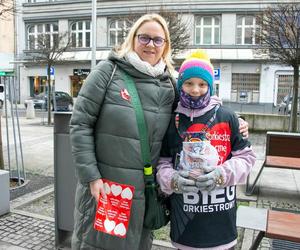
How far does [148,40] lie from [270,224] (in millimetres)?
1695

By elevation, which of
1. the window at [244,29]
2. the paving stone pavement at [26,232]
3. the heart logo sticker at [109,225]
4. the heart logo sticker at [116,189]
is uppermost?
the window at [244,29]

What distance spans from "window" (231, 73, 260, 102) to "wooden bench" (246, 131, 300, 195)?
25185mm

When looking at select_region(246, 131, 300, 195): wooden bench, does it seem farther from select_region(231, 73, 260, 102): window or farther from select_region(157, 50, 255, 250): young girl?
select_region(231, 73, 260, 102): window

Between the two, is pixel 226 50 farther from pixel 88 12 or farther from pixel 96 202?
pixel 96 202

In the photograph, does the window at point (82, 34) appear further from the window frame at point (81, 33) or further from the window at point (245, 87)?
the window at point (245, 87)

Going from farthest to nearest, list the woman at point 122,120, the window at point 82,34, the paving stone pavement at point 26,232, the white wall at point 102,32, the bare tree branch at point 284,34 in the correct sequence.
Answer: the window at point 82,34, the white wall at point 102,32, the bare tree branch at point 284,34, the paving stone pavement at point 26,232, the woman at point 122,120

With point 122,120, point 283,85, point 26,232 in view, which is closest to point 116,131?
point 122,120

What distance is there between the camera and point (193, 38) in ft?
104

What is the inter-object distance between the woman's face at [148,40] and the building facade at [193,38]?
83.3 ft

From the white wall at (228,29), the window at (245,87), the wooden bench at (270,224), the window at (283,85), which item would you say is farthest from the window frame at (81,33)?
the wooden bench at (270,224)

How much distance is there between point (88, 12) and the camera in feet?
109

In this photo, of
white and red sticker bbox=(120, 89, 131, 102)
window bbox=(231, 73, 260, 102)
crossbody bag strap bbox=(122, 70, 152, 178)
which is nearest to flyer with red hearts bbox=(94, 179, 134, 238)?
crossbody bag strap bbox=(122, 70, 152, 178)

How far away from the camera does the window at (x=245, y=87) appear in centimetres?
3033

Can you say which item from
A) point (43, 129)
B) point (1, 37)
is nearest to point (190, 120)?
point (43, 129)
